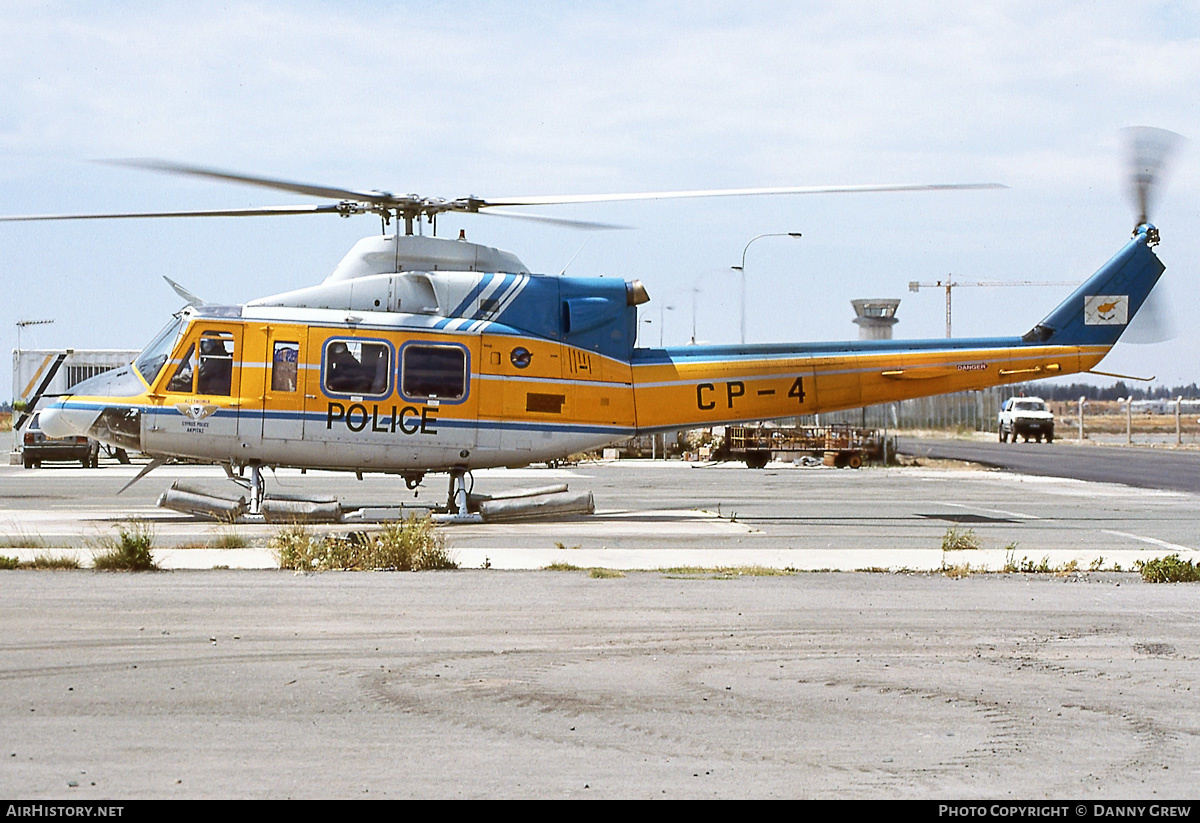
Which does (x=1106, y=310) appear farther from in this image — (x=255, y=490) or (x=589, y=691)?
(x=589, y=691)

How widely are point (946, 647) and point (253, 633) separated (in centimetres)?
501

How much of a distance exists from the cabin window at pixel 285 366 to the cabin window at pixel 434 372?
164 centimetres

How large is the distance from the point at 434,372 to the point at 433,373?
0.02 meters

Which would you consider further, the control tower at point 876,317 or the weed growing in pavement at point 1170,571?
the control tower at point 876,317

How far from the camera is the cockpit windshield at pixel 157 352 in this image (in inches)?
733

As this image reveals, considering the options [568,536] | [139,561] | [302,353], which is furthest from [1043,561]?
[302,353]

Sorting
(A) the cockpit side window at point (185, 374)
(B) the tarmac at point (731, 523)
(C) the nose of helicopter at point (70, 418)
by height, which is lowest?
(B) the tarmac at point (731, 523)

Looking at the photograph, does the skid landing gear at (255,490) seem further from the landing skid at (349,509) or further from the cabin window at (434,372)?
the cabin window at (434,372)

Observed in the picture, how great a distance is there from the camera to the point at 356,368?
733 inches

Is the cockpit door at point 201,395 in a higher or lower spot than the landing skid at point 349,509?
higher

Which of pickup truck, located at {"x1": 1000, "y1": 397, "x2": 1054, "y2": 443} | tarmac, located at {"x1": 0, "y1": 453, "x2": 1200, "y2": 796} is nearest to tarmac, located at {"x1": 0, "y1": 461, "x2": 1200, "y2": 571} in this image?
tarmac, located at {"x1": 0, "y1": 453, "x2": 1200, "y2": 796}

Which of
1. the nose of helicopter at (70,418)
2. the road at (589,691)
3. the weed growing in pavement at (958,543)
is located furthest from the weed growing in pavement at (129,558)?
the weed growing in pavement at (958,543)

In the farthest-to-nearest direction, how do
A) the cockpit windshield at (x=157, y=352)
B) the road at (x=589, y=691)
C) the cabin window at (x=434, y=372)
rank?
the cabin window at (x=434, y=372) → the cockpit windshield at (x=157, y=352) → the road at (x=589, y=691)

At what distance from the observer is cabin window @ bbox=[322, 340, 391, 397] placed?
18562mm
